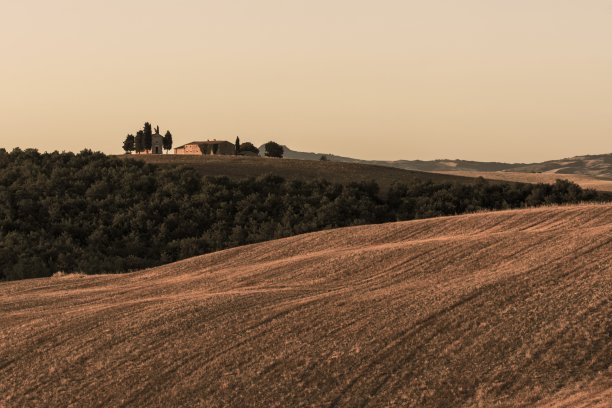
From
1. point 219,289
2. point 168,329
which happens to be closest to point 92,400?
point 168,329


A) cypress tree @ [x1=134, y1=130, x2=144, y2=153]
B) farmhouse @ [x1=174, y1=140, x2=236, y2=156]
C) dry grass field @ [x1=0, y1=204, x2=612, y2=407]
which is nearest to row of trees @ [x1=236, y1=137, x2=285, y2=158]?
farmhouse @ [x1=174, y1=140, x2=236, y2=156]

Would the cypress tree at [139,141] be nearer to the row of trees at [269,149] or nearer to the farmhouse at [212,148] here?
the farmhouse at [212,148]

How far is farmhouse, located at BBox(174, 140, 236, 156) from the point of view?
131 meters

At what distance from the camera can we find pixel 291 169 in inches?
3223

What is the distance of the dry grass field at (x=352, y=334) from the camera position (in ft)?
50.9

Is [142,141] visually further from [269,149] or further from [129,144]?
[269,149]

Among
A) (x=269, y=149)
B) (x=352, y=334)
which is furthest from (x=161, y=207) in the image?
(x=269, y=149)

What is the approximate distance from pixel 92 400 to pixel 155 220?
39700 millimetres

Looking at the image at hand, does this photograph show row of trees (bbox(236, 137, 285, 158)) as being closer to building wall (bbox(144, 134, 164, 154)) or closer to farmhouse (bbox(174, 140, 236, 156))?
farmhouse (bbox(174, 140, 236, 156))

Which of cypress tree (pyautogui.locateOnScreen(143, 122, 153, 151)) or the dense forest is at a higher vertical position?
cypress tree (pyautogui.locateOnScreen(143, 122, 153, 151))

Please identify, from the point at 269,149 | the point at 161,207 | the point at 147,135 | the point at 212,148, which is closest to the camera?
the point at 161,207

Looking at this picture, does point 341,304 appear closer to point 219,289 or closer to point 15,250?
point 219,289

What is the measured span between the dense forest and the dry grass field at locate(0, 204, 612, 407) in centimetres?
2005

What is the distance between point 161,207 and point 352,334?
135 feet
